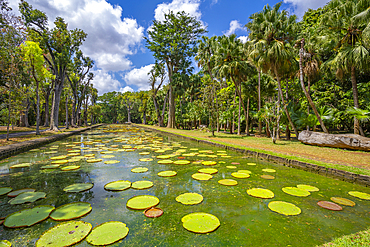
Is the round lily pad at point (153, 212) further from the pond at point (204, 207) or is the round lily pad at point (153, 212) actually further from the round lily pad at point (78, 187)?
the round lily pad at point (78, 187)

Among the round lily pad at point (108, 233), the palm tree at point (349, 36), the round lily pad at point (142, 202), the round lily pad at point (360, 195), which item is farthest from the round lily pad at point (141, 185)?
the palm tree at point (349, 36)

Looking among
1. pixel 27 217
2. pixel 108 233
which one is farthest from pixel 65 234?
pixel 27 217

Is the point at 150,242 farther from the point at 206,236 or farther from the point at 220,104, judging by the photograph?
the point at 220,104

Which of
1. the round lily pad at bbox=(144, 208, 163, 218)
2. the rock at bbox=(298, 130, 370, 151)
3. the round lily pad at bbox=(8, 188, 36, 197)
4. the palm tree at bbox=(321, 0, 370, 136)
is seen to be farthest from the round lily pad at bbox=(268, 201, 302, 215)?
the palm tree at bbox=(321, 0, 370, 136)

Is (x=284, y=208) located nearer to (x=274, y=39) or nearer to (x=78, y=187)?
(x=78, y=187)

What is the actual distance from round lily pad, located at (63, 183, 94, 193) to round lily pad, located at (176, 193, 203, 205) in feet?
6.96

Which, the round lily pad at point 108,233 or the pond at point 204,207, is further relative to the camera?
the pond at point 204,207

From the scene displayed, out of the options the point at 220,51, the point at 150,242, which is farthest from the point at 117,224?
the point at 220,51

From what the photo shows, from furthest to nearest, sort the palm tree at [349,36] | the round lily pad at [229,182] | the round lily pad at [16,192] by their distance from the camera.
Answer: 1. the palm tree at [349,36]
2. the round lily pad at [229,182]
3. the round lily pad at [16,192]

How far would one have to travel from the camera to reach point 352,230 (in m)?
2.28

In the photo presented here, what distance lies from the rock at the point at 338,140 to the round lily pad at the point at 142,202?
386 inches

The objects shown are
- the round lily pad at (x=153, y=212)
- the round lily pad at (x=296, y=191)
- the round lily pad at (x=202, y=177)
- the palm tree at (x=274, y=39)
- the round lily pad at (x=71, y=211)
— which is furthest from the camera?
the palm tree at (x=274, y=39)

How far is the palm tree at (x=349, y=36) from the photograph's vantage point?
906 cm

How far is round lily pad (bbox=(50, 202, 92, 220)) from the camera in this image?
243 centimetres
